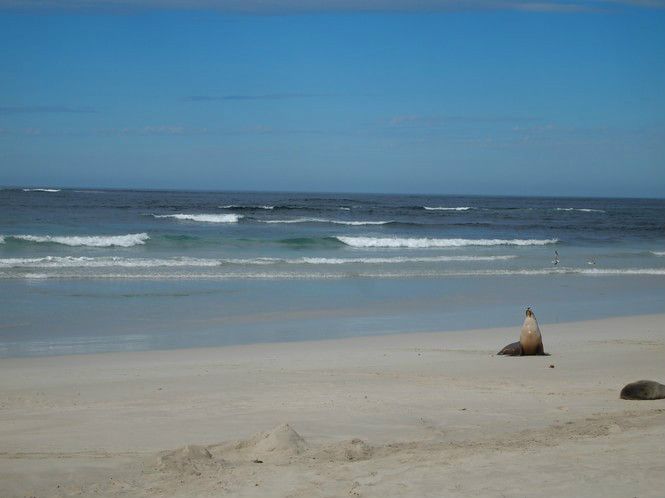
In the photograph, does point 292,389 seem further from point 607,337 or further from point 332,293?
point 332,293

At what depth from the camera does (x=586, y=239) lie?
124 ft

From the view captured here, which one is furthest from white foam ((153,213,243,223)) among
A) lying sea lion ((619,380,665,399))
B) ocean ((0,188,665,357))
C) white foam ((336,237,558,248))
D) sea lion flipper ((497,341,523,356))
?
lying sea lion ((619,380,665,399))

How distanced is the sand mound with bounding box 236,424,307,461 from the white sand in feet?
0.04

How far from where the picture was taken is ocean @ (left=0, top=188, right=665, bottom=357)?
470 inches

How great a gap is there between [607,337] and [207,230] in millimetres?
25671

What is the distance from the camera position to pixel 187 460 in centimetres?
503

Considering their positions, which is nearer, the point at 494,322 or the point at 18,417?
the point at 18,417

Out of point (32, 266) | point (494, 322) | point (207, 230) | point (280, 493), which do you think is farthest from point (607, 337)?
point (207, 230)

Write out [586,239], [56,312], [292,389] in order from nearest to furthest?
[292,389]
[56,312]
[586,239]

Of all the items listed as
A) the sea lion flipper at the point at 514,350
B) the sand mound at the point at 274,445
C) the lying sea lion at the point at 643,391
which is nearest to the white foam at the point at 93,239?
the sea lion flipper at the point at 514,350

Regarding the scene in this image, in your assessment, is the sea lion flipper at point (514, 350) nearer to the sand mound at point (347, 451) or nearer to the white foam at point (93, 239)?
the sand mound at point (347, 451)

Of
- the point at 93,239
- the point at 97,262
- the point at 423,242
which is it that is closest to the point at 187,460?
the point at 97,262

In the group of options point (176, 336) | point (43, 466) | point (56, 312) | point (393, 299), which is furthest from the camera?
point (393, 299)

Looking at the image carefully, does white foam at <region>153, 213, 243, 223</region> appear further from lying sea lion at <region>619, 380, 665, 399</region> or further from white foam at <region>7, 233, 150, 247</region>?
lying sea lion at <region>619, 380, 665, 399</region>
